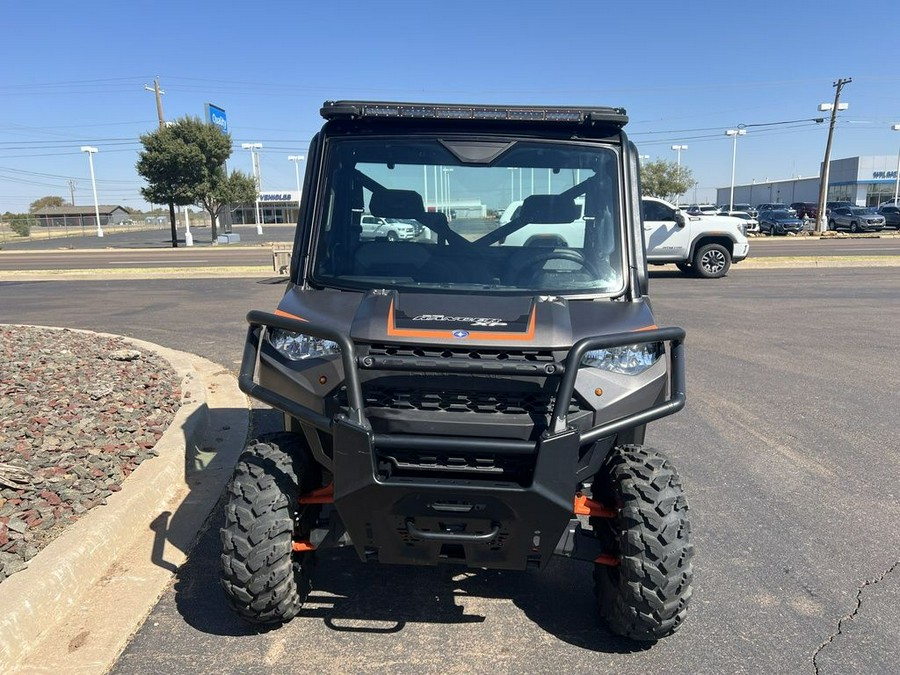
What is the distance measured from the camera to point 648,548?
258 cm

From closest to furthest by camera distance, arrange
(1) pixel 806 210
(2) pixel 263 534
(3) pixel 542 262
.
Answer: (2) pixel 263 534
(3) pixel 542 262
(1) pixel 806 210

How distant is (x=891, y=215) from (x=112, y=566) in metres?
50.8

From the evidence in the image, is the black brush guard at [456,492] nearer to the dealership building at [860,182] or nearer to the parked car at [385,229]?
the parked car at [385,229]

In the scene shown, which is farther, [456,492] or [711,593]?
[711,593]

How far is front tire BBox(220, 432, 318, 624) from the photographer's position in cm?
265

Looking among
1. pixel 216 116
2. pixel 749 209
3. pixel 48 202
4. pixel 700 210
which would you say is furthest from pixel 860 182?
pixel 48 202

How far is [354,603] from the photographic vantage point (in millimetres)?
3156

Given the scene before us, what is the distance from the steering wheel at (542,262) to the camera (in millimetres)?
3264

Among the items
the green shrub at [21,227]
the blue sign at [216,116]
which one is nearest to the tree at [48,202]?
the green shrub at [21,227]

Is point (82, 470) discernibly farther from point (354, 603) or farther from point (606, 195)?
point (606, 195)

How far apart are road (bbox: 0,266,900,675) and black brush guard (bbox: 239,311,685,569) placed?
0.54 m

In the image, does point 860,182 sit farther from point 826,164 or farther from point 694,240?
point 694,240

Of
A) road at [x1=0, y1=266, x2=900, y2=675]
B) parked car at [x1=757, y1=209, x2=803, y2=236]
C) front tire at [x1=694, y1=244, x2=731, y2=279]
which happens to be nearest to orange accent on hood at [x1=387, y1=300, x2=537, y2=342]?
road at [x1=0, y1=266, x2=900, y2=675]

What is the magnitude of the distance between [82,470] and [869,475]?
5.22 meters
